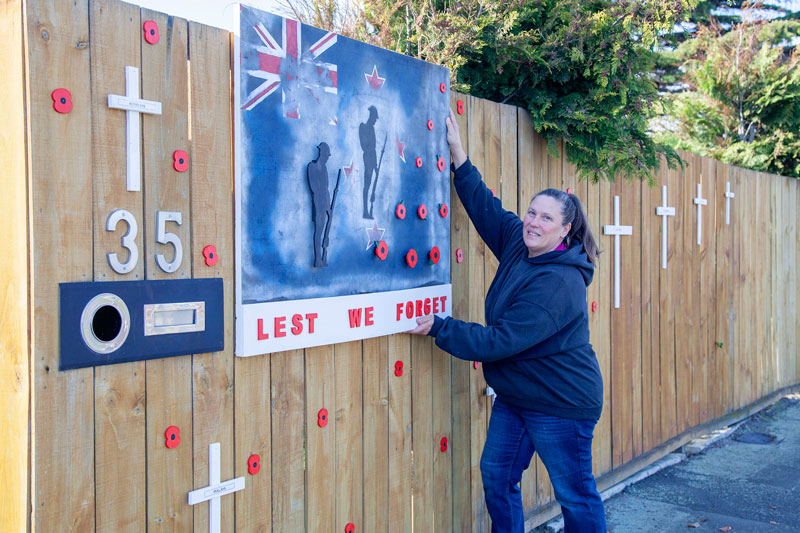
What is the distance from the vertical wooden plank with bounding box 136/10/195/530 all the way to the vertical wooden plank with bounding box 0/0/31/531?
347mm

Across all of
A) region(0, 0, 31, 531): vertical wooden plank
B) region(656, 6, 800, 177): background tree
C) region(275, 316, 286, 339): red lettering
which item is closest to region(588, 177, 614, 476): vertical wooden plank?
region(275, 316, 286, 339): red lettering

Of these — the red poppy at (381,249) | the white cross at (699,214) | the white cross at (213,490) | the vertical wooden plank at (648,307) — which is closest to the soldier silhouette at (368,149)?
the red poppy at (381,249)

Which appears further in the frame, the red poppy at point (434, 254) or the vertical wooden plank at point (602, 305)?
the vertical wooden plank at point (602, 305)

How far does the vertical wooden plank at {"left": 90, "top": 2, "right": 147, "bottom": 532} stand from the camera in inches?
81.7

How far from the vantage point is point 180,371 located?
2.29 meters

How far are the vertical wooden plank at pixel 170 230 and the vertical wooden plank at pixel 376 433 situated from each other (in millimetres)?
877

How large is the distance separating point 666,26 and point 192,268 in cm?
301

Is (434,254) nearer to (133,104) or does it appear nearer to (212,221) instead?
(212,221)

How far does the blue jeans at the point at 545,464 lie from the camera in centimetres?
305

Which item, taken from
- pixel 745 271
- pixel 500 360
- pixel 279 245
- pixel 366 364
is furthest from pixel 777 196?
pixel 279 245

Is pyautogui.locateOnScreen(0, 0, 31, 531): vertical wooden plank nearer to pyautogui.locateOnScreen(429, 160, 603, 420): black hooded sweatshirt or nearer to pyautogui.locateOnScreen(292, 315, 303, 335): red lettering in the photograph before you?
pyautogui.locateOnScreen(292, 315, 303, 335): red lettering

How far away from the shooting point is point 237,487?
96.7 inches

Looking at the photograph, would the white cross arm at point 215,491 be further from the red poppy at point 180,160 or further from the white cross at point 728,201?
the white cross at point 728,201

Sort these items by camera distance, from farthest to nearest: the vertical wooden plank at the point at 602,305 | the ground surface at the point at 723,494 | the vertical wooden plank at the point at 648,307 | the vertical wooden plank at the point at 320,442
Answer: the vertical wooden plank at the point at 648,307 < the vertical wooden plank at the point at 602,305 < the ground surface at the point at 723,494 < the vertical wooden plank at the point at 320,442
